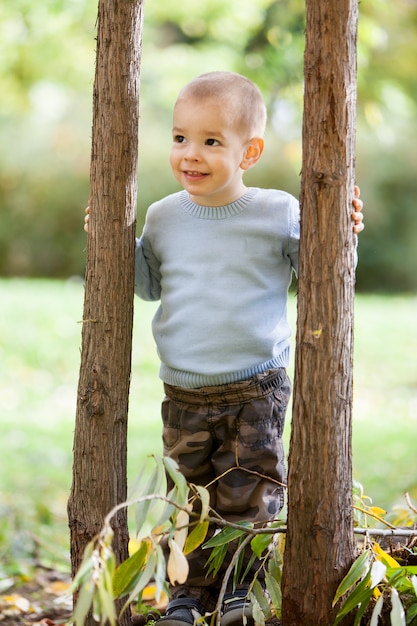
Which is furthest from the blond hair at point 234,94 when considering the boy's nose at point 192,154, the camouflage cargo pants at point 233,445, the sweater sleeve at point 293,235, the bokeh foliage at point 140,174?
the bokeh foliage at point 140,174

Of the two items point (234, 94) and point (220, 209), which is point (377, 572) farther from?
point (234, 94)

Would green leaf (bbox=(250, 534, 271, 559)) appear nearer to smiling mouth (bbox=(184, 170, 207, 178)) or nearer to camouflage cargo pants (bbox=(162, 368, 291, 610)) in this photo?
camouflage cargo pants (bbox=(162, 368, 291, 610))

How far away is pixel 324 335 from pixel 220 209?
2.14 ft

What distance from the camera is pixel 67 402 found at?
7.49m

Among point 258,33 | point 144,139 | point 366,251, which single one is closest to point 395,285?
point 366,251

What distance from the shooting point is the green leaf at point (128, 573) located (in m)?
1.90

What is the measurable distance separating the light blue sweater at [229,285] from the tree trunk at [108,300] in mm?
265

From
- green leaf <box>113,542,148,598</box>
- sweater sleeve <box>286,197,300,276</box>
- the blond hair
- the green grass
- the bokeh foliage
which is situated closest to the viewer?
green leaf <box>113,542,148,598</box>

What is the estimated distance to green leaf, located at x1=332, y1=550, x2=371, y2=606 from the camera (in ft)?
6.68

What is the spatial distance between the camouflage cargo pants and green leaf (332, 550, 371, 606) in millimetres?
435

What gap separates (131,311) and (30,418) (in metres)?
4.82

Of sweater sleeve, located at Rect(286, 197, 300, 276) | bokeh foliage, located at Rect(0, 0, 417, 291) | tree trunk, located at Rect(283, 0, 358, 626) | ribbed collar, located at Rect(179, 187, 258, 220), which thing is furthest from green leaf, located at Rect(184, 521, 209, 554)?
bokeh foliage, located at Rect(0, 0, 417, 291)

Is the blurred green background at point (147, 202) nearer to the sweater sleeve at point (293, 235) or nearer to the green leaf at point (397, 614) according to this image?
the sweater sleeve at point (293, 235)

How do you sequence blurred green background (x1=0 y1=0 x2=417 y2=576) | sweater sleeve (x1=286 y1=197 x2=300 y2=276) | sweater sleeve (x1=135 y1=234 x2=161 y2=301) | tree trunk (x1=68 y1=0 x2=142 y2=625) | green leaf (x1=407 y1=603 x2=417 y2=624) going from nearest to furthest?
green leaf (x1=407 y1=603 x2=417 y2=624), tree trunk (x1=68 y1=0 x2=142 y2=625), sweater sleeve (x1=286 y1=197 x2=300 y2=276), sweater sleeve (x1=135 y1=234 x2=161 y2=301), blurred green background (x1=0 y1=0 x2=417 y2=576)
